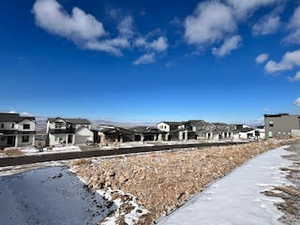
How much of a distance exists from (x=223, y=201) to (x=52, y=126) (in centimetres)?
3893

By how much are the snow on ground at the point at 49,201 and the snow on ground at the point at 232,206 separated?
4.53m

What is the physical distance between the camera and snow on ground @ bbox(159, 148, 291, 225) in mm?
5113


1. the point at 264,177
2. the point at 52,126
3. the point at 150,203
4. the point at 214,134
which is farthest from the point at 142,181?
the point at 214,134

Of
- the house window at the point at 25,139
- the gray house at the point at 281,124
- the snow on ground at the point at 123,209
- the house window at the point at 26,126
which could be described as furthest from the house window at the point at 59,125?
the gray house at the point at 281,124

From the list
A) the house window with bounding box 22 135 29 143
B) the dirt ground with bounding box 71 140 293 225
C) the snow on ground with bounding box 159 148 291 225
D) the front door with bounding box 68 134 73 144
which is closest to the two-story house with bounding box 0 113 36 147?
the house window with bounding box 22 135 29 143

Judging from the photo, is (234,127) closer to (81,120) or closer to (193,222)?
(81,120)

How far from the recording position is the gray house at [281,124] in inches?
2044

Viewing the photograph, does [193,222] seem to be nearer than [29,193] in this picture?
Yes

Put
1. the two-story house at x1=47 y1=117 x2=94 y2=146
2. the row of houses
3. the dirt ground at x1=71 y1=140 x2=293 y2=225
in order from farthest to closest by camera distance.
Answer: the two-story house at x1=47 y1=117 x2=94 y2=146 → the row of houses → the dirt ground at x1=71 y1=140 x2=293 y2=225

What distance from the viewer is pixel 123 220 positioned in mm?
7941

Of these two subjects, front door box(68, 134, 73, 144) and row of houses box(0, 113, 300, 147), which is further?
front door box(68, 134, 73, 144)

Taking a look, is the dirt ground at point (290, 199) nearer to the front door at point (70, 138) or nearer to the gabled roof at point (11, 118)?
the front door at point (70, 138)

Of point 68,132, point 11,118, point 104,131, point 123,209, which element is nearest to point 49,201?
point 123,209

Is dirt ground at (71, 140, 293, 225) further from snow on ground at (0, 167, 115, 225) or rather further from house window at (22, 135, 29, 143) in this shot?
house window at (22, 135, 29, 143)
